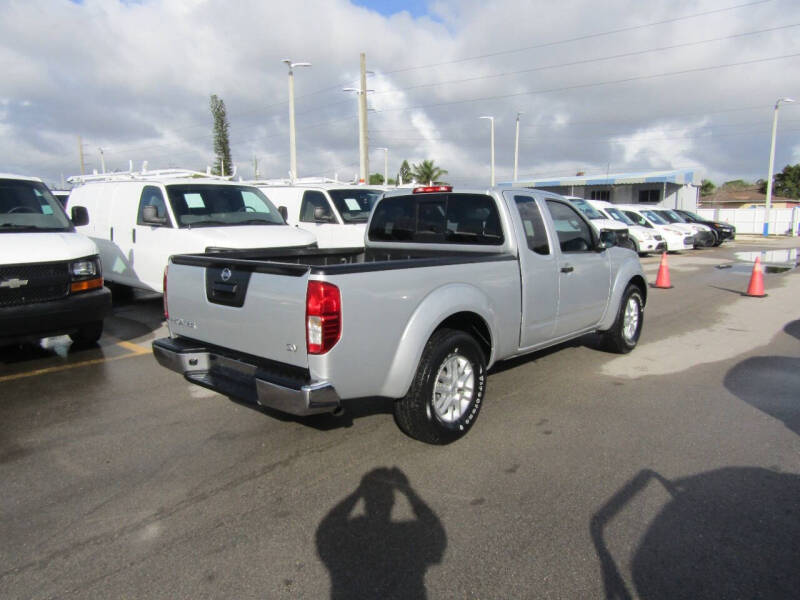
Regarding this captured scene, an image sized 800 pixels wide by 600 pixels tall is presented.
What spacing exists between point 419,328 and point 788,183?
83373 millimetres

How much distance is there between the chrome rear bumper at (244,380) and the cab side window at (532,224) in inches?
99.4

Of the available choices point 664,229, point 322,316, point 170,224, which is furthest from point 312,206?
point 664,229

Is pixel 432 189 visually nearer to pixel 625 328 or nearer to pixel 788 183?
pixel 625 328

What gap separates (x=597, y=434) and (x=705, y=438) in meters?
0.78

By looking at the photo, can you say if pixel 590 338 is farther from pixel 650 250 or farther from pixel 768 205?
pixel 768 205

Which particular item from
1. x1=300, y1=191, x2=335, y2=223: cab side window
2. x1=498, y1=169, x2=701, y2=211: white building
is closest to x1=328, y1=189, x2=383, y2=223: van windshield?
x1=300, y1=191, x2=335, y2=223: cab side window

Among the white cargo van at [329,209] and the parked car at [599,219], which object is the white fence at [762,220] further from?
the white cargo van at [329,209]

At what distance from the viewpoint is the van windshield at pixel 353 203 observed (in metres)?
12.2

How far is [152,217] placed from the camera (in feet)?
27.0

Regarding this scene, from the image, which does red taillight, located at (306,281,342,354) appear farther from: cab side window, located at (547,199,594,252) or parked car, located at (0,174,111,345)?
parked car, located at (0,174,111,345)

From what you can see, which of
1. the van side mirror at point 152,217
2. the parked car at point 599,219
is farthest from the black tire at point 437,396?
the parked car at point 599,219

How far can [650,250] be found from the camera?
20797 mm

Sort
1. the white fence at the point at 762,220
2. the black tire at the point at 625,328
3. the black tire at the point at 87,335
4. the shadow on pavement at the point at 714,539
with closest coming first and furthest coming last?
the shadow on pavement at the point at 714,539, the black tire at the point at 625,328, the black tire at the point at 87,335, the white fence at the point at 762,220

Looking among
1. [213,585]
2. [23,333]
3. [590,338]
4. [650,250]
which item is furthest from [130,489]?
[650,250]
